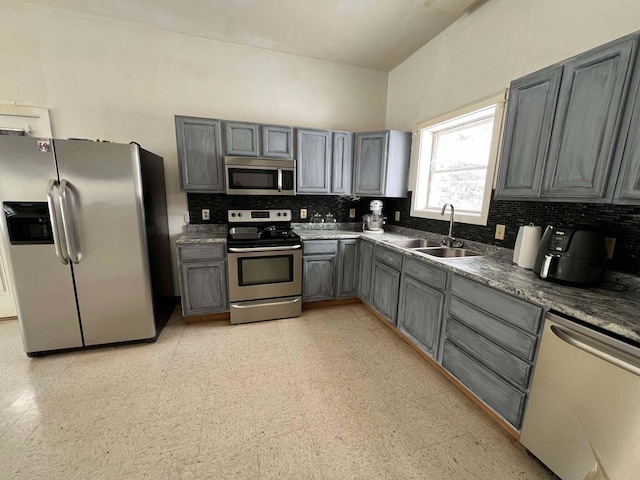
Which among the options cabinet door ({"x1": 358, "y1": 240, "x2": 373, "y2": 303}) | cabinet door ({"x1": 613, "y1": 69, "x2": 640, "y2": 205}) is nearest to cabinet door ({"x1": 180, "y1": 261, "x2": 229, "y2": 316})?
cabinet door ({"x1": 358, "y1": 240, "x2": 373, "y2": 303})

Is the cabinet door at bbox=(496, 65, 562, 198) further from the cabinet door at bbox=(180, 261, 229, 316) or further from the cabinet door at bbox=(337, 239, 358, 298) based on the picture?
the cabinet door at bbox=(180, 261, 229, 316)

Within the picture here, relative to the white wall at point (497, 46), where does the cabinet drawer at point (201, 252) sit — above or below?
below

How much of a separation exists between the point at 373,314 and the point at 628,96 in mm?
2499

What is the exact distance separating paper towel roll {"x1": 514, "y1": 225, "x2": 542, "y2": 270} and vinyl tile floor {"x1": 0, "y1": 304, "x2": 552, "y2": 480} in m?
1.04

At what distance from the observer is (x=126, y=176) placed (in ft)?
6.68

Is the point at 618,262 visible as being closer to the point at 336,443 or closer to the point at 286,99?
the point at 336,443

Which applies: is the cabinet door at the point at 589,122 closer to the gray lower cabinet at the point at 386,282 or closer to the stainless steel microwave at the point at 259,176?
the gray lower cabinet at the point at 386,282

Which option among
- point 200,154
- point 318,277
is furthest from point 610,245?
point 200,154

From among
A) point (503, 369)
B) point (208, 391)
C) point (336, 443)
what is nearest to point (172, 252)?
point (208, 391)

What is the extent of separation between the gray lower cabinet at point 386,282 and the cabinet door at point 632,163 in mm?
1382

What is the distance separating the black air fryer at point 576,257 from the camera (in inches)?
53.5

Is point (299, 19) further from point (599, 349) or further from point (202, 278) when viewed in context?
point (599, 349)

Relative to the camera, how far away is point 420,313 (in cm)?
212

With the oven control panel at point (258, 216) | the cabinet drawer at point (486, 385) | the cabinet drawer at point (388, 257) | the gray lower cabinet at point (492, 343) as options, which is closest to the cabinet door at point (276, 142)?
the oven control panel at point (258, 216)
